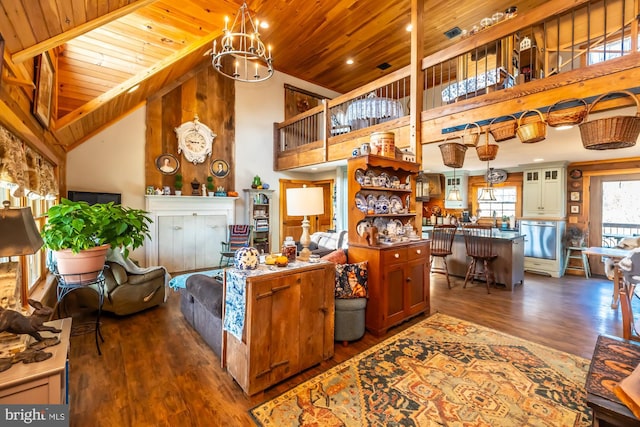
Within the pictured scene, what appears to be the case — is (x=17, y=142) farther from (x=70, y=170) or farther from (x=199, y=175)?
(x=199, y=175)

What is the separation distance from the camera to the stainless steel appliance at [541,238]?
18.0 ft

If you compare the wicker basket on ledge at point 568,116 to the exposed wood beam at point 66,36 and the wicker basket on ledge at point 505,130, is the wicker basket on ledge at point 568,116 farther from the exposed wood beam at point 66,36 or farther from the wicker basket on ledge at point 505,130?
the exposed wood beam at point 66,36

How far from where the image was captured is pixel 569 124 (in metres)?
2.40

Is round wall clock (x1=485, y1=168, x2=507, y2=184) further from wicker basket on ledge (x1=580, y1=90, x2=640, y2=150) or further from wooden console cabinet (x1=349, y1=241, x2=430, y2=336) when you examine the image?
wicker basket on ledge (x1=580, y1=90, x2=640, y2=150)

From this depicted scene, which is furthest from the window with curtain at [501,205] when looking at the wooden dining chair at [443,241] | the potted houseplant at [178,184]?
the potted houseplant at [178,184]

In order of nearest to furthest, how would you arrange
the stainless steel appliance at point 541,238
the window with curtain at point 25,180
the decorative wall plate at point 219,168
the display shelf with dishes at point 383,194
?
Result: the window with curtain at point 25,180
the display shelf with dishes at point 383,194
the stainless steel appliance at point 541,238
the decorative wall plate at point 219,168

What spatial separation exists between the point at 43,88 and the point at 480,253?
5.73 meters

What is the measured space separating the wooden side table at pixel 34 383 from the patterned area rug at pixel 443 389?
3.48ft

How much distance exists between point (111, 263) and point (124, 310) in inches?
22.2

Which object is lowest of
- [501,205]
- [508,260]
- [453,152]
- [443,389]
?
[443,389]

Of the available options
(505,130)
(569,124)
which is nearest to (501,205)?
(505,130)

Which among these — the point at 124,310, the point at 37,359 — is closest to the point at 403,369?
the point at 37,359

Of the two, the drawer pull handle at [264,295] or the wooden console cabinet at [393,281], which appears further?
the wooden console cabinet at [393,281]

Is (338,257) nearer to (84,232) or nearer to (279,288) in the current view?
(279,288)
